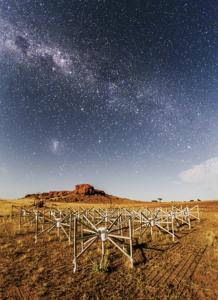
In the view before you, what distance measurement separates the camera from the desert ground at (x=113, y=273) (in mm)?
7797

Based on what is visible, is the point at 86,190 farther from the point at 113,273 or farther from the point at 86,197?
the point at 113,273

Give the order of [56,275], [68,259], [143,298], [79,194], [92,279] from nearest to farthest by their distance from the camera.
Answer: [143,298]
[92,279]
[56,275]
[68,259]
[79,194]

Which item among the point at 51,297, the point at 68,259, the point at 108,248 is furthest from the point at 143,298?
the point at 108,248

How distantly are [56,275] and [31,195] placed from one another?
141 m

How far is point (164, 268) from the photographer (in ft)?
33.5

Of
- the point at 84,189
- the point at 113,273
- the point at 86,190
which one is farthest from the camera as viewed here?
the point at 84,189

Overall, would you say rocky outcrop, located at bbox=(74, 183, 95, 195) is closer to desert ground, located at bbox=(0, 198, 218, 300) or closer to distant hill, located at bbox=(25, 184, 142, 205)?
distant hill, located at bbox=(25, 184, 142, 205)

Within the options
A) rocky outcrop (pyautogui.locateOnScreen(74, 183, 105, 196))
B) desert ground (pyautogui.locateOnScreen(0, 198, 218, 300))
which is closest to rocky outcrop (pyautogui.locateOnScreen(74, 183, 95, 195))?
rocky outcrop (pyautogui.locateOnScreen(74, 183, 105, 196))

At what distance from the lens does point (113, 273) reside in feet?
31.8

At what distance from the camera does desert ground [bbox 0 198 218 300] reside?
7797 millimetres

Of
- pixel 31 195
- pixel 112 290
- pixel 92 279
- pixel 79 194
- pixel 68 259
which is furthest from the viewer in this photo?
pixel 31 195

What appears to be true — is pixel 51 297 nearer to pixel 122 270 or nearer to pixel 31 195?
pixel 122 270

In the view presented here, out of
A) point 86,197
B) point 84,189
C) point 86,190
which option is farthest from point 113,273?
point 84,189

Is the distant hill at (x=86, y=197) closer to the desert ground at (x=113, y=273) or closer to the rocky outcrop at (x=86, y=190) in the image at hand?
the rocky outcrop at (x=86, y=190)
